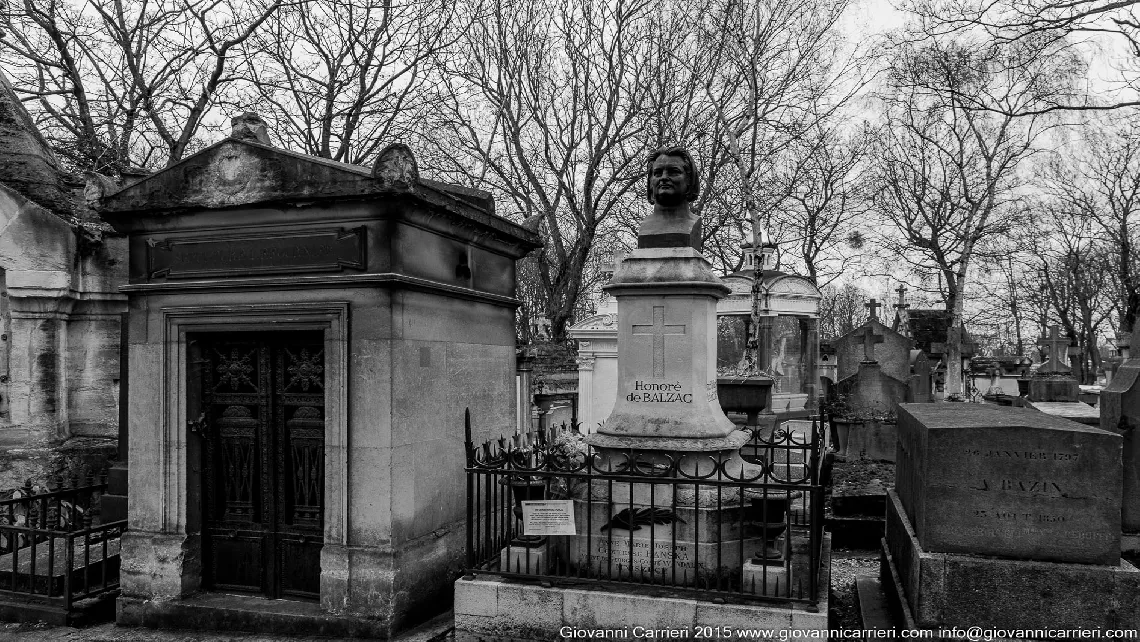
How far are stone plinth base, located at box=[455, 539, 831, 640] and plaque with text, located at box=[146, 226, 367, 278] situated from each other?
8.38ft

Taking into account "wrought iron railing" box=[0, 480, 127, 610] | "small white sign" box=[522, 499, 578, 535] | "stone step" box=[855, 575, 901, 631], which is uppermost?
"small white sign" box=[522, 499, 578, 535]

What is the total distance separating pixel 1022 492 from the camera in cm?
462

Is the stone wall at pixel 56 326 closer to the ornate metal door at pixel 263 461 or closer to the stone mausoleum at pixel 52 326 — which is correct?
the stone mausoleum at pixel 52 326

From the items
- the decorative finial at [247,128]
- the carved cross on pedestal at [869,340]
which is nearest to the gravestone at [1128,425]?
the decorative finial at [247,128]

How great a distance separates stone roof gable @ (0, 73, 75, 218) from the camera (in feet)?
29.0

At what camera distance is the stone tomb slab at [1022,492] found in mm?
4504

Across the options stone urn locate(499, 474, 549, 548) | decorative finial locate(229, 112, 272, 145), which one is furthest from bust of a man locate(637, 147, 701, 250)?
decorative finial locate(229, 112, 272, 145)

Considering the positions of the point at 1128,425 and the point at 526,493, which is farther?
the point at 1128,425

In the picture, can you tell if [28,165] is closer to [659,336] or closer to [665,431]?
[659,336]

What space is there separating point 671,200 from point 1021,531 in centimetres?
336

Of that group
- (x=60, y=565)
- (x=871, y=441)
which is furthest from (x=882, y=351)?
(x=60, y=565)

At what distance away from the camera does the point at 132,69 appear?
1395 centimetres

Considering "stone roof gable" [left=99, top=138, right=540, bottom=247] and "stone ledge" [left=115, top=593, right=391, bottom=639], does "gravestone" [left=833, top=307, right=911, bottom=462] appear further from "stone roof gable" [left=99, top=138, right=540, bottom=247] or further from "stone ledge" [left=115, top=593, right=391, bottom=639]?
"stone ledge" [left=115, top=593, right=391, bottom=639]

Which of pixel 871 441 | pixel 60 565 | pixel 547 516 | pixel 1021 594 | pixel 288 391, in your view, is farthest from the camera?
pixel 871 441
